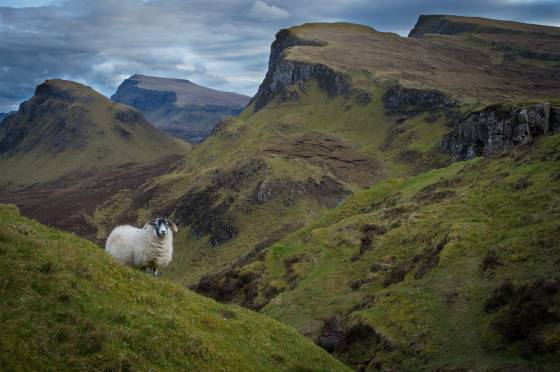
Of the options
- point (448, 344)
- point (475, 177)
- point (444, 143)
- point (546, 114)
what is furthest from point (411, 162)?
point (448, 344)

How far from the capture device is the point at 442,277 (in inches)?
1137

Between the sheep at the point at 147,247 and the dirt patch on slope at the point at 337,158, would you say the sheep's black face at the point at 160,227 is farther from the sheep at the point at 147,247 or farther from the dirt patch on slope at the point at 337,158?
Result: the dirt patch on slope at the point at 337,158

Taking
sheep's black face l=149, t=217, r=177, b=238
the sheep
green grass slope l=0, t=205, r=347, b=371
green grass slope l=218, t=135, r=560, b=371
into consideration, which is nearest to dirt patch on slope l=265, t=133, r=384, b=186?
green grass slope l=218, t=135, r=560, b=371

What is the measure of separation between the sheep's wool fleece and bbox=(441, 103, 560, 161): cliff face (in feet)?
131

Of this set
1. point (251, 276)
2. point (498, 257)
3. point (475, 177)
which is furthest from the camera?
point (251, 276)

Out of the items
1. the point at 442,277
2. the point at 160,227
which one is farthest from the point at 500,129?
the point at 160,227

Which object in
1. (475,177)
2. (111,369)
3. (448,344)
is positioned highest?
(475,177)

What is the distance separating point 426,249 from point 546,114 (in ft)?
141

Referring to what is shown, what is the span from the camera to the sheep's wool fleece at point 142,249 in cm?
2309

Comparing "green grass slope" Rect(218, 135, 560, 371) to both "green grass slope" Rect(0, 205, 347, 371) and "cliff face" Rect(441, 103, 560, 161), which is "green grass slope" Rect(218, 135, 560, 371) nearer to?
"green grass slope" Rect(0, 205, 347, 371)

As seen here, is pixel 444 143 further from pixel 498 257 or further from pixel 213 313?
pixel 213 313

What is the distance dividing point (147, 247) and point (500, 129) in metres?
90.9

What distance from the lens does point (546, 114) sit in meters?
65.6

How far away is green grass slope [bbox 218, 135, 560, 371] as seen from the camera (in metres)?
20.5
